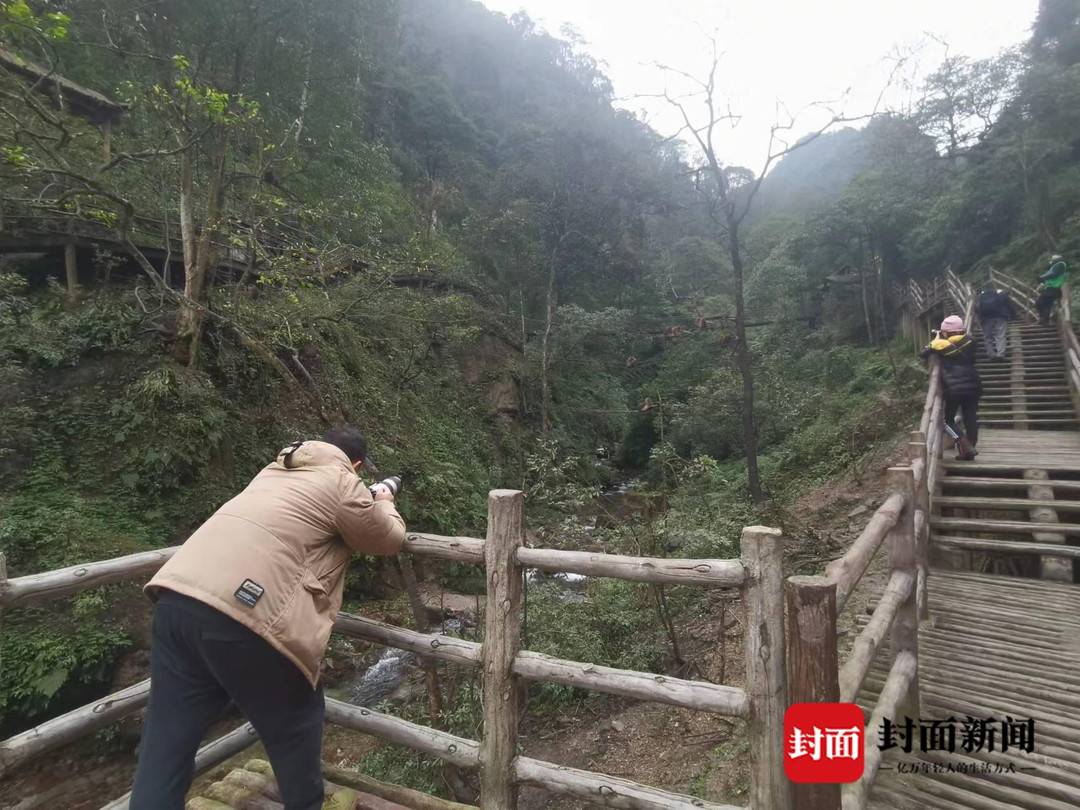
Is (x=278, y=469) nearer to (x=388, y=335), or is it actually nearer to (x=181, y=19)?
(x=181, y=19)

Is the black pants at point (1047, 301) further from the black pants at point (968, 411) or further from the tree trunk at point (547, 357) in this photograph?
the tree trunk at point (547, 357)

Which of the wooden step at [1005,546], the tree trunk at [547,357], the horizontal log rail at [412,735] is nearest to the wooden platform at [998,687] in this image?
the wooden step at [1005,546]

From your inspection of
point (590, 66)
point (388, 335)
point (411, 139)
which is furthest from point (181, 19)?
point (590, 66)

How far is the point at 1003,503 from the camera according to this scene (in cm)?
561

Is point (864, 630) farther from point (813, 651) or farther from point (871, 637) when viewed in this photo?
point (813, 651)

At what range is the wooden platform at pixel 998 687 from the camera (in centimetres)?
249

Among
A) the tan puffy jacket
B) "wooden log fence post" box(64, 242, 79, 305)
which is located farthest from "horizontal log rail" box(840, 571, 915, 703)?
"wooden log fence post" box(64, 242, 79, 305)

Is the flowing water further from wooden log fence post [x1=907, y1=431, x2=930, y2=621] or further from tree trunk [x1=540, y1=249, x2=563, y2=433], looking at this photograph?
tree trunk [x1=540, y1=249, x2=563, y2=433]

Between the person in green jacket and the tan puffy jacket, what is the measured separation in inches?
543

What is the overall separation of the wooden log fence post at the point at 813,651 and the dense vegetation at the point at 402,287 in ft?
12.2

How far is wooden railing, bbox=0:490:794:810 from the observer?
2000mm

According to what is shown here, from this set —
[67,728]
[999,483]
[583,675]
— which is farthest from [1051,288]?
[67,728]

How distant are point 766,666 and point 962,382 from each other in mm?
6272

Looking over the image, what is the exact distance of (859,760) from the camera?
2.03 metres
